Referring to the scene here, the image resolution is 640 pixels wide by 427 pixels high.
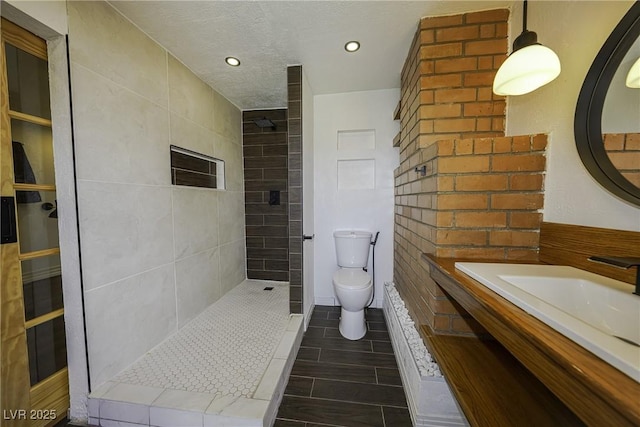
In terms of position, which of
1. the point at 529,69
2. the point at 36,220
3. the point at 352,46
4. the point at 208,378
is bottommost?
the point at 208,378

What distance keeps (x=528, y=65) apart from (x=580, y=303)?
3.06 ft

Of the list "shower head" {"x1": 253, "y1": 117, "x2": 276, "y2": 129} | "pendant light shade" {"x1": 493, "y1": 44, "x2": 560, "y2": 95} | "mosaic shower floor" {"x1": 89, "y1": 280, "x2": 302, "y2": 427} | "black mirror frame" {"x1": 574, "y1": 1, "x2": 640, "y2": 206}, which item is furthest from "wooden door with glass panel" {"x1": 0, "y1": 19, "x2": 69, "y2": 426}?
"black mirror frame" {"x1": 574, "y1": 1, "x2": 640, "y2": 206}

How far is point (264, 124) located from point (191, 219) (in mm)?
1345

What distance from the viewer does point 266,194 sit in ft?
9.97

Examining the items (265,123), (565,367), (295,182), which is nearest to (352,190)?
(295,182)

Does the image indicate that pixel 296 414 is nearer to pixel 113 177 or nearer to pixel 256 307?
pixel 256 307

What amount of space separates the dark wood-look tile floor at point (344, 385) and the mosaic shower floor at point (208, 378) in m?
0.12

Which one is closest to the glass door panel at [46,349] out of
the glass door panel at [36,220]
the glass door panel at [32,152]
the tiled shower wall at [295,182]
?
the glass door panel at [36,220]

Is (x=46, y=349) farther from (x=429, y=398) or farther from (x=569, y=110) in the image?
(x=569, y=110)

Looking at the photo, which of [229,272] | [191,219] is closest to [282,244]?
[229,272]

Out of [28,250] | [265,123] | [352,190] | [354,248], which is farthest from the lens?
[265,123]

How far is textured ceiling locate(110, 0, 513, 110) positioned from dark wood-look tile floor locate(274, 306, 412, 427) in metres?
2.29

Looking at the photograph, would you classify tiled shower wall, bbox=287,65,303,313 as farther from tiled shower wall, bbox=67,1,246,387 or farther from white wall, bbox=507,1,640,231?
white wall, bbox=507,1,640,231

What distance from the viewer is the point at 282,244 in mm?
3027
